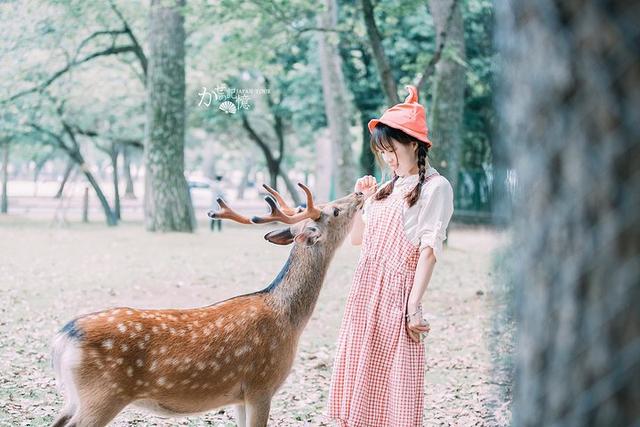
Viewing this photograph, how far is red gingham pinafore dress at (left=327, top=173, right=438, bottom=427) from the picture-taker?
275 cm

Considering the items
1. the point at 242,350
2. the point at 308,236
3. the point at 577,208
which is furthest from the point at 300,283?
the point at 577,208

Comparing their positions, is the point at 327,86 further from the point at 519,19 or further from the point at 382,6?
the point at 519,19

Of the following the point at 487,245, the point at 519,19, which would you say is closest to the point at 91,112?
the point at 487,245

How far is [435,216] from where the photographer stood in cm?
269

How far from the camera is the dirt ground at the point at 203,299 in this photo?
4035mm

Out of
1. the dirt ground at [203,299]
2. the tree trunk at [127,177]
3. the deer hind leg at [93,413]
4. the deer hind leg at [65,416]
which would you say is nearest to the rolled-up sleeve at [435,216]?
the dirt ground at [203,299]

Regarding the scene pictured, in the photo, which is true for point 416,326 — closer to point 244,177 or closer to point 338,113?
point 338,113

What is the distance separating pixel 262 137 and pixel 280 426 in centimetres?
1416

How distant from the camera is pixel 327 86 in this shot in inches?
486

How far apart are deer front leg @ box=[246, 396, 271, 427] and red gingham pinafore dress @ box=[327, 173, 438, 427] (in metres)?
0.25

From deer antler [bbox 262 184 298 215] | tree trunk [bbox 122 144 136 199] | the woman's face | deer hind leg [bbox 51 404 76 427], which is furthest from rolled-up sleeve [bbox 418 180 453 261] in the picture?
tree trunk [bbox 122 144 136 199]

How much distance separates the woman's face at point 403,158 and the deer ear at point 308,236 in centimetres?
41

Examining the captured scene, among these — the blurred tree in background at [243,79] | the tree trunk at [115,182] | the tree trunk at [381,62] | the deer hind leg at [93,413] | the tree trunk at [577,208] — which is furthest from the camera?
the tree trunk at [115,182]

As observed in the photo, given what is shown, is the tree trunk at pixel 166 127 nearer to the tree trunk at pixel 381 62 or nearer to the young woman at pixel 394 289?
the tree trunk at pixel 381 62
